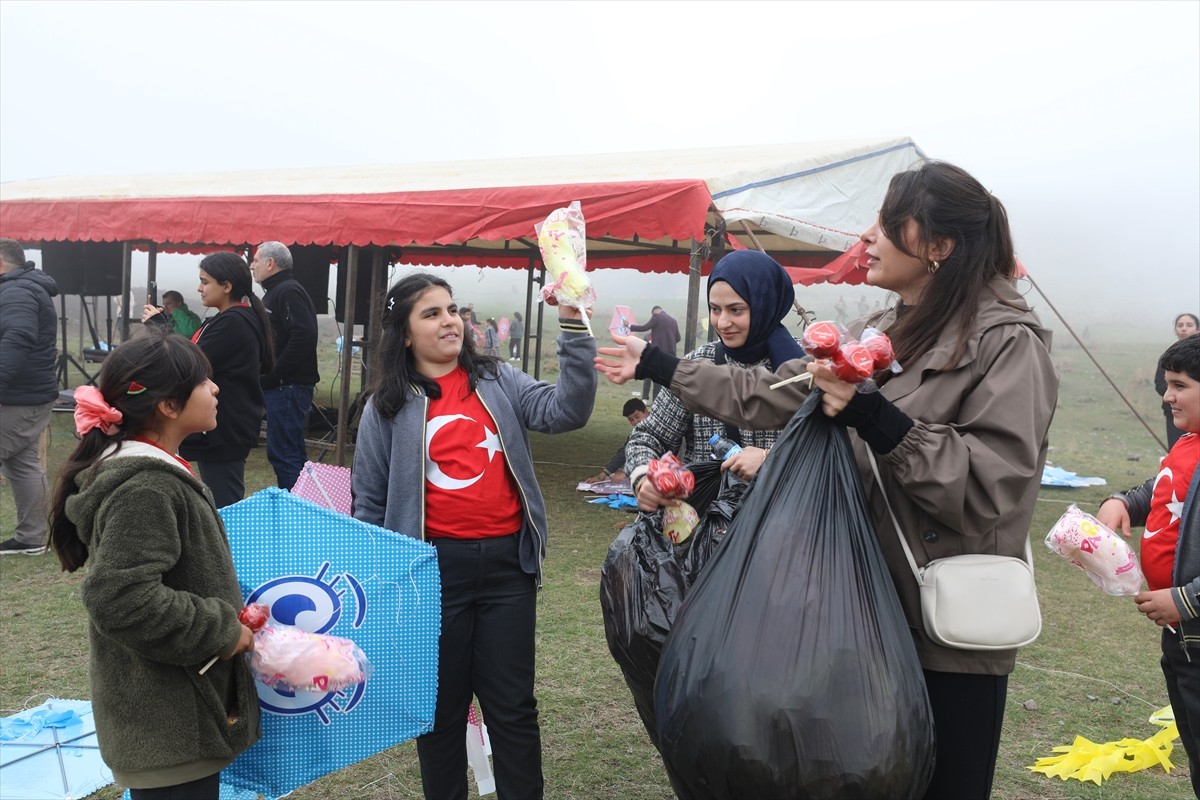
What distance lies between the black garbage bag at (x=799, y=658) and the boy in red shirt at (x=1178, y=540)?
125cm

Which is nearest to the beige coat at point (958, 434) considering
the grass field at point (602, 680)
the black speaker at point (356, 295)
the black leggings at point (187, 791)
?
the black leggings at point (187, 791)

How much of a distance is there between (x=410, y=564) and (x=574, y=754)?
1441mm

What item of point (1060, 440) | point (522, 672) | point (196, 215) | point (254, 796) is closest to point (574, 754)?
point (522, 672)

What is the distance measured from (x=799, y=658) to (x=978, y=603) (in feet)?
1.17

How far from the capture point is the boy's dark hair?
8.57ft

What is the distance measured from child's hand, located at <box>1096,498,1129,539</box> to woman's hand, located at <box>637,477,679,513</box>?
4.38 ft

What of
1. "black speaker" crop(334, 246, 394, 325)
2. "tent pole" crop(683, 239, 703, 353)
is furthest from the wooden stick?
"black speaker" crop(334, 246, 394, 325)

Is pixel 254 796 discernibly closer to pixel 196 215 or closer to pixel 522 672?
pixel 522 672

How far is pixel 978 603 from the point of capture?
1580mm

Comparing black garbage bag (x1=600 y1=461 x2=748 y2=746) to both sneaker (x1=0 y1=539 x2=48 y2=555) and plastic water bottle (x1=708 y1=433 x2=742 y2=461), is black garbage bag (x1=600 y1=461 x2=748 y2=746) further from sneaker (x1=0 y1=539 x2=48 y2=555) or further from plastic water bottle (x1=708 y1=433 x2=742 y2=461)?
sneaker (x1=0 y1=539 x2=48 y2=555)

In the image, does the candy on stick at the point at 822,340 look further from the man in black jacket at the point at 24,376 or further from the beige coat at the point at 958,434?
the man in black jacket at the point at 24,376

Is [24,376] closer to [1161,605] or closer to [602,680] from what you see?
[602,680]

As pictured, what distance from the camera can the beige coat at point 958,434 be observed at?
4.95 feet

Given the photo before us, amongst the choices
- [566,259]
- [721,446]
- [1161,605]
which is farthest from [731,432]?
[1161,605]
